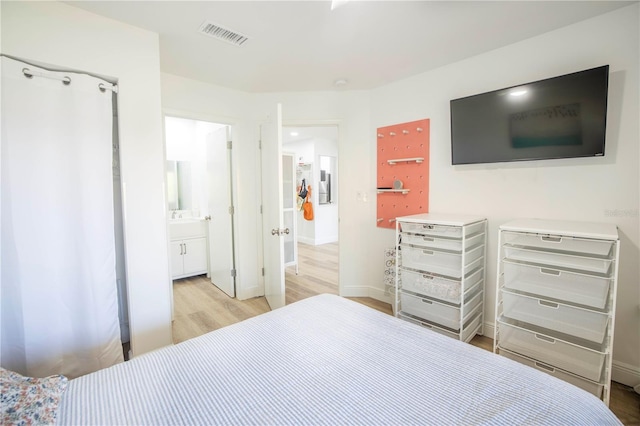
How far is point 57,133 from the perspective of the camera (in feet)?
5.43

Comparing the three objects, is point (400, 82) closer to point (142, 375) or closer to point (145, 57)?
point (145, 57)

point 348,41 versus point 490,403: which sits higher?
point 348,41

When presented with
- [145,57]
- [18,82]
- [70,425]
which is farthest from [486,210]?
[18,82]

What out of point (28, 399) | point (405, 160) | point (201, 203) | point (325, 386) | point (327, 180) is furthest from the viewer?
point (327, 180)

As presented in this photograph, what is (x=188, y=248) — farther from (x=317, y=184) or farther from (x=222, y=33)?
(x=317, y=184)

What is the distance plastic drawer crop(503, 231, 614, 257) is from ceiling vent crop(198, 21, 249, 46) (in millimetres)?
2437

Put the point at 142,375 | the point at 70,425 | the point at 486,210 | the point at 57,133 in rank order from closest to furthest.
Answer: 1. the point at 70,425
2. the point at 142,375
3. the point at 57,133
4. the point at 486,210

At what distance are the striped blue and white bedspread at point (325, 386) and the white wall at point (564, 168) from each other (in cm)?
146

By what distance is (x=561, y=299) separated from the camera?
1683mm

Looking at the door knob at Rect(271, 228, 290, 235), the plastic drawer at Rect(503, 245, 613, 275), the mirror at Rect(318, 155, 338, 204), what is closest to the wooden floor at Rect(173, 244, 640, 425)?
the plastic drawer at Rect(503, 245, 613, 275)

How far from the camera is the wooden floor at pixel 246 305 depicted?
169 cm

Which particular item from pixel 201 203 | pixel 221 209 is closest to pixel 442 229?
pixel 221 209

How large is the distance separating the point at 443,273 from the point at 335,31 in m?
1.97

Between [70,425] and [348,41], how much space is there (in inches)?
98.4
